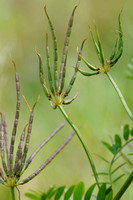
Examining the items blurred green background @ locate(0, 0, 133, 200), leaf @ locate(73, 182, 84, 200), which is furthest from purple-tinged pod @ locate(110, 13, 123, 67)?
blurred green background @ locate(0, 0, 133, 200)

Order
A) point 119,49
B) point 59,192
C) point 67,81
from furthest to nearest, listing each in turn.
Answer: point 67,81, point 59,192, point 119,49

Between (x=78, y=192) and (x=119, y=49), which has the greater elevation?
(x=119, y=49)

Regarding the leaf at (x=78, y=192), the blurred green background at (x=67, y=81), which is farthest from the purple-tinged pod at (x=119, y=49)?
the blurred green background at (x=67, y=81)

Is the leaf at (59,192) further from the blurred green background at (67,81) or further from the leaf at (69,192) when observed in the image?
the blurred green background at (67,81)

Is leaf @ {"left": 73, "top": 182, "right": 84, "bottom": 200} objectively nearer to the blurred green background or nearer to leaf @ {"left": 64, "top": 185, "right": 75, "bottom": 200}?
leaf @ {"left": 64, "top": 185, "right": 75, "bottom": 200}

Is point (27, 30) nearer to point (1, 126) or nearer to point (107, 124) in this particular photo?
point (107, 124)

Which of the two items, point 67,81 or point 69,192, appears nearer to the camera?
point 69,192

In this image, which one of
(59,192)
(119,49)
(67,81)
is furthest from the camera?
(67,81)

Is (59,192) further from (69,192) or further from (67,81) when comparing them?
(67,81)

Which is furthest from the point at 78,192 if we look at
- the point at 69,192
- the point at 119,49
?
the point at 119,49
